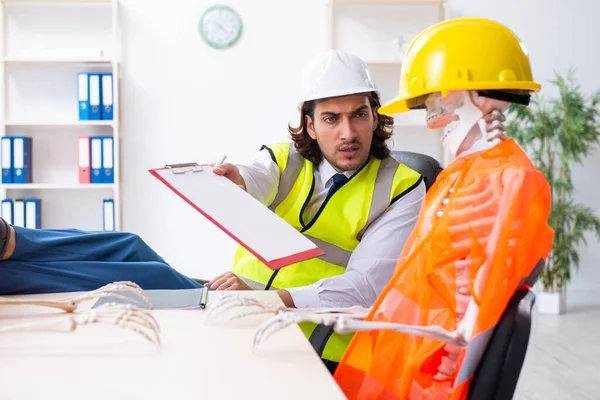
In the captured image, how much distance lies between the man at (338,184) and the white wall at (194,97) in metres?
2.82

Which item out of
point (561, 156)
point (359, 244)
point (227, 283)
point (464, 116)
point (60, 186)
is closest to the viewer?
point (464, 116)

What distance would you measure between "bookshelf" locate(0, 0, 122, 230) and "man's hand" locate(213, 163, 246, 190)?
3135 mm

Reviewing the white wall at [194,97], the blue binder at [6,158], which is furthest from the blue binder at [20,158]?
the white wall at [194,97]

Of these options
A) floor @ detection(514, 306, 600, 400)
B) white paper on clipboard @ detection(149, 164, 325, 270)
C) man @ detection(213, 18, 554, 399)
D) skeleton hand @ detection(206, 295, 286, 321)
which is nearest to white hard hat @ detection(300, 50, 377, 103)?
white paper on clipboard @ detection(149, 164, 325, 270)

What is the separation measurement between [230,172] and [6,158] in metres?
3.32

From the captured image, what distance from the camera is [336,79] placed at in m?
2.12

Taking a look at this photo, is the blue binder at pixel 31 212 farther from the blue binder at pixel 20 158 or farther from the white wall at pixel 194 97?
the white wall at pixel 194 97

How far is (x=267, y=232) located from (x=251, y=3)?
388cm

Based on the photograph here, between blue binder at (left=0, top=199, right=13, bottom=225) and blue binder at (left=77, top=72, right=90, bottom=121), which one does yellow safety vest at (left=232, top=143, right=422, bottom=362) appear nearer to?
blue binder at (left=77, top=72, right=90, bottom=121)

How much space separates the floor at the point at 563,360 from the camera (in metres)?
3.16

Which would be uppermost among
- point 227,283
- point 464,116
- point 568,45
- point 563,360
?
point 568,45

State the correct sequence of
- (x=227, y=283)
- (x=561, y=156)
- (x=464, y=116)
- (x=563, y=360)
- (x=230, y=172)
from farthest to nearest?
(x=561, y=156) → (x=563, y=360) → (x=230, y=172) → (x=227, y=283) → (x=464, y=116)

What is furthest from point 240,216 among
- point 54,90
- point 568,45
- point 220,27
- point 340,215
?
point 568,45

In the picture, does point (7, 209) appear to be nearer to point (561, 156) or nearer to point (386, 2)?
point (386, 2)
